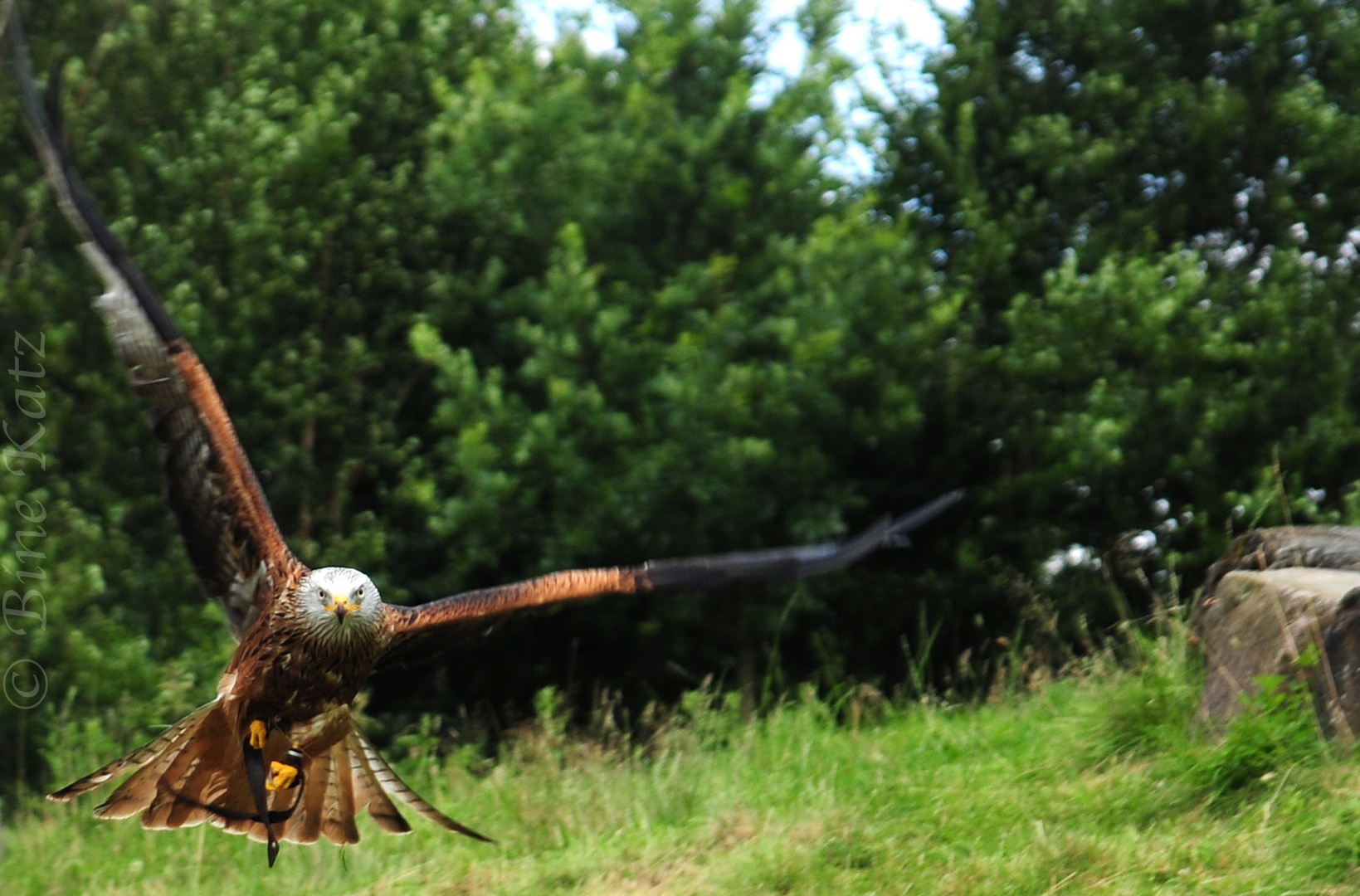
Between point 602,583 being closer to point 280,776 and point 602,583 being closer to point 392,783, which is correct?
point 392,783

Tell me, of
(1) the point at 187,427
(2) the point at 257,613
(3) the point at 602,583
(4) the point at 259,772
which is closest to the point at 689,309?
(2) the point at 257,613

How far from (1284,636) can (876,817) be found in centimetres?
162

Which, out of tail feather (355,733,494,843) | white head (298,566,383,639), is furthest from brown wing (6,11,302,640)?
tail feather (355,733,494,843)

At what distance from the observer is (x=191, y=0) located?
14953mm

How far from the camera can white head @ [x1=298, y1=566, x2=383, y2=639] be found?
5.87 metres

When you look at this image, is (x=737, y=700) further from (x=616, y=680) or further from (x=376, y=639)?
(x=616, y=680)

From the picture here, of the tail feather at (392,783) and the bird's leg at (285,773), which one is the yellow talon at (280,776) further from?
the tail feather at (392,783)

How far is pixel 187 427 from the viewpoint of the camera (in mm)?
6262

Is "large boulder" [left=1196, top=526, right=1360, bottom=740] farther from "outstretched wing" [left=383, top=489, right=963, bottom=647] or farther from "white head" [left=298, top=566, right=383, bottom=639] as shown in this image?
"white head" [left=298, top=566, right=383, bottom=639]

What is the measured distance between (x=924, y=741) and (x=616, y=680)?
7733mm

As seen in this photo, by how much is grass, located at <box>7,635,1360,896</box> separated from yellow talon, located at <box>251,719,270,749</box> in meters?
0.59

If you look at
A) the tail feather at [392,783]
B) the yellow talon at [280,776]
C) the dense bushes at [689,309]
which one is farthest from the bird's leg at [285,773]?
the dense bushes at [689,309]

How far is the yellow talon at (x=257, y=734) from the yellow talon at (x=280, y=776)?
0.12 meters

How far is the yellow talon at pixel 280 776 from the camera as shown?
6.26 meters
